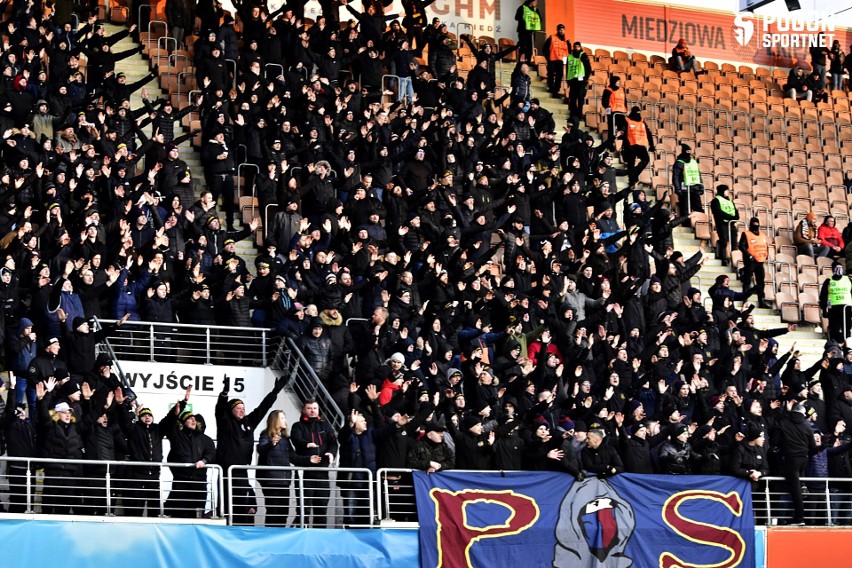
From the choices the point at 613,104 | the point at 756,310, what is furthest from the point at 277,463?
the point at 613,104

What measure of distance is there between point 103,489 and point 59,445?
0.60m

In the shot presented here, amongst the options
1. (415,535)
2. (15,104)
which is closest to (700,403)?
(415,535)

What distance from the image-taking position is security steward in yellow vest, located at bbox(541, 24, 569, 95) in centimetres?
2841

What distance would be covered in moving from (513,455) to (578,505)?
0.87 m

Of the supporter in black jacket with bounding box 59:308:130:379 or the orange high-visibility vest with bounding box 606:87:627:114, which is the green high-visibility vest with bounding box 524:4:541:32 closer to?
the orange high-visibility vest with bounding box 606:87:627:114

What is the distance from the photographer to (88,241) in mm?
17984

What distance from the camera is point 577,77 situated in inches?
1097

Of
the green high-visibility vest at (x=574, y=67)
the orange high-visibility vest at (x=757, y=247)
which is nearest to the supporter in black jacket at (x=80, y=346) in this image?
the orange high-visibility vest at (x=757, y=247)

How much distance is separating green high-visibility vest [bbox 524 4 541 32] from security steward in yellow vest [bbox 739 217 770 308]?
7.10 metres

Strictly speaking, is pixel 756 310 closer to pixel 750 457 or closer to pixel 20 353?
pixel 750 457

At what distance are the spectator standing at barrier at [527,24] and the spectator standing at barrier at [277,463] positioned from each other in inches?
586

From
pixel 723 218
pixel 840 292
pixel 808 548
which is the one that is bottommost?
pixel 808 548

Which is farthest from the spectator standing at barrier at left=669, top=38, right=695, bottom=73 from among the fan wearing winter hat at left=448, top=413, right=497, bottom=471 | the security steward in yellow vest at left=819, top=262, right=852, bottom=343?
the fan wearing winter hat at left=448, top=413, right=497, bottom=471

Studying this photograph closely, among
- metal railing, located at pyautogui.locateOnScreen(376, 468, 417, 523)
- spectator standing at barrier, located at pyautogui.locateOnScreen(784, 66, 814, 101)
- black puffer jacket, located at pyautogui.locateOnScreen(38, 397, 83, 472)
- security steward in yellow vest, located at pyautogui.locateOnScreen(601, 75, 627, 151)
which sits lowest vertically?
metal railing, located at pyautogui.locateOnScreen(376, 468, 417, 523)
